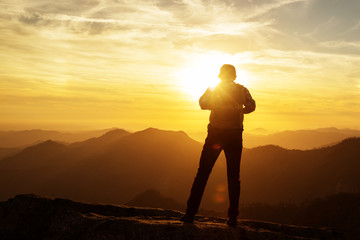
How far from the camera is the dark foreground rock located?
4.65m

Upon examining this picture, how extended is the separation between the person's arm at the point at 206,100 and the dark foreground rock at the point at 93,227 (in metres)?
2.30

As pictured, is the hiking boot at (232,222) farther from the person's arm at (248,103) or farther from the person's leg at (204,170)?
the person's arm at (248,103)

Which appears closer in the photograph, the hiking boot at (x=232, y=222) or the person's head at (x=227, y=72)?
the hiking boot at (x=232, y=222)

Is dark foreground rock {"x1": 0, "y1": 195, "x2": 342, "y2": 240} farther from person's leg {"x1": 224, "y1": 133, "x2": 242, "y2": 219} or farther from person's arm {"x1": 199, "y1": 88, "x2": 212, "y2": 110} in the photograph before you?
person's arm {"x1": 199, "y1": 88, "x2": 212, "y2": 110}

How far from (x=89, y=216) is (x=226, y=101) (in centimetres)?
352

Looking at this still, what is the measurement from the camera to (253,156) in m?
52.1

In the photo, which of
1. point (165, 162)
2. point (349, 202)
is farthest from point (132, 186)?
point (349, 202)

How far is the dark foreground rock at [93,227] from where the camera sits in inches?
183

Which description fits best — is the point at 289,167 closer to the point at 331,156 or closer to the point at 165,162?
the point at 331,156

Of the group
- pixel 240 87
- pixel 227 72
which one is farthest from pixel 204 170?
pixel 227 72

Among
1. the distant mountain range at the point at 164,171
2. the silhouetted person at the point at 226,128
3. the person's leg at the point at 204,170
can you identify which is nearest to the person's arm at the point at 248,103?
the silhouetted person at the point at 226,128

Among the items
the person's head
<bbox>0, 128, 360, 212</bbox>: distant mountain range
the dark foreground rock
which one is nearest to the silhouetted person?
A: the person's head

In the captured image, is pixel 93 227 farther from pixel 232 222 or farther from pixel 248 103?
pixel 248 103

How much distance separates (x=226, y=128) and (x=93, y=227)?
3069mm
